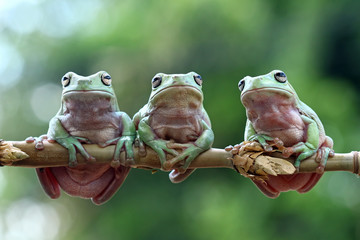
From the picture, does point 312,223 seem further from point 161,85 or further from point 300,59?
point 161,85

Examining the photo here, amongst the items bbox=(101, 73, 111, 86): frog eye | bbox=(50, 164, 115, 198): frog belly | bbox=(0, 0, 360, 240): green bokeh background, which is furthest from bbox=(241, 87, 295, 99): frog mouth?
bbox=(0, 0, 360, 240): green bokeh background

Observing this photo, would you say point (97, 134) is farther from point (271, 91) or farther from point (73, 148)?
point (271, 91)

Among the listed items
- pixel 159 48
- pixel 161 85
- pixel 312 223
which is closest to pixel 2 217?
pixel 159 48

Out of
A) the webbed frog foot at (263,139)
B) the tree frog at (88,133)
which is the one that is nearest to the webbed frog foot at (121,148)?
the tree frog at (88,133)

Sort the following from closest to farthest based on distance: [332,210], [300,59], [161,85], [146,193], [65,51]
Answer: [161,85]
[332,210]
[300,59]
[146,193]
[65,51]

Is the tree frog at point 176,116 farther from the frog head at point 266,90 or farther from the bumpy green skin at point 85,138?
the frog head at point 266,90

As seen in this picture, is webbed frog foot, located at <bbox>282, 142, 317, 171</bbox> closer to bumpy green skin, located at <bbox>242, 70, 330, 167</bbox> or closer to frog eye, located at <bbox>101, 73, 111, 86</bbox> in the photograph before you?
bumpy green skin, located at <bbox>242, 70, 330, 167</bbox>
